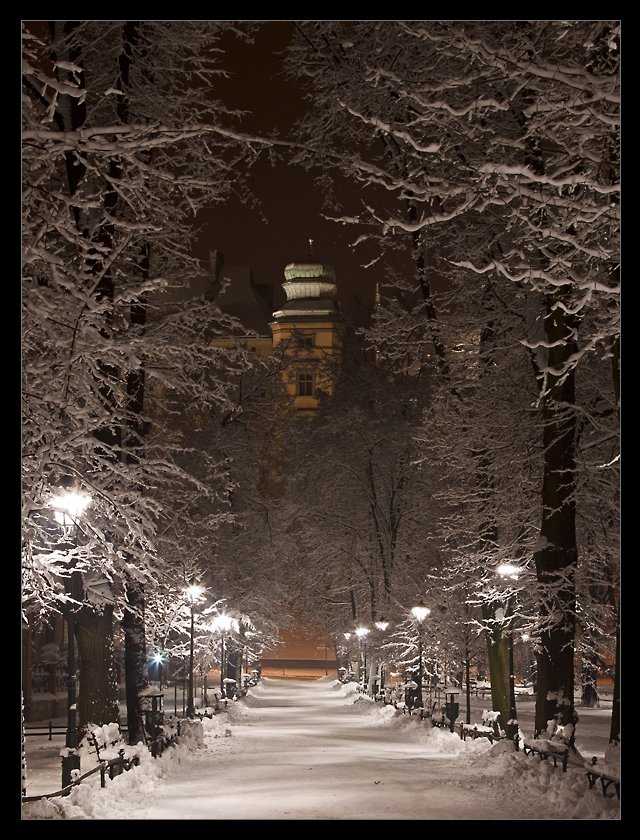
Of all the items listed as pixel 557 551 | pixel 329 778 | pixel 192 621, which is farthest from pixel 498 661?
pixel 192 621

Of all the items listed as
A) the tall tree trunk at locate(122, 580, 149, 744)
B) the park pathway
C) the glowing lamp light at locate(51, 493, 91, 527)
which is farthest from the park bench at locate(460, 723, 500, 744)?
the glowing lamp light at locate(51, 493, 91, 527)

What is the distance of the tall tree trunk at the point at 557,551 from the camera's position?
12773 millimetres

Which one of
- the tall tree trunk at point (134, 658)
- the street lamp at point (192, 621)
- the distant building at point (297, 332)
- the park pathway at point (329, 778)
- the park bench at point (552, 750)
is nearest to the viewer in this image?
the park pathway at point (329, 778)

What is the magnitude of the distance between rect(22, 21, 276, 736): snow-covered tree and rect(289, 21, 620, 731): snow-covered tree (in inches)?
60.1

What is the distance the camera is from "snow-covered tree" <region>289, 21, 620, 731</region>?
691 centimetres

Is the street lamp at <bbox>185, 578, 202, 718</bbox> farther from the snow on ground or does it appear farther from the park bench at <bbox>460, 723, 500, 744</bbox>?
the park bench at <bbox>460, 723, 500, 744</bbox>

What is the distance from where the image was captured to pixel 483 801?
34.5 ft

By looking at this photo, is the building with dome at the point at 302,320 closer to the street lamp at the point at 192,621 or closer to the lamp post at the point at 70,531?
the lamp post at the point at 70,531

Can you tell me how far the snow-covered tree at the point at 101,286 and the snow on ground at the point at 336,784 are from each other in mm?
2104

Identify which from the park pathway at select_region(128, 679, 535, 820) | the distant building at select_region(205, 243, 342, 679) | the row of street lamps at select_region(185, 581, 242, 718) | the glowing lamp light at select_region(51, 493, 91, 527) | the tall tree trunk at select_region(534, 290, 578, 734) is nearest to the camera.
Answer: the park pathway at select_region(128, 679, 535, 820)

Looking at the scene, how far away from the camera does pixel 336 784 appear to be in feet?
38.1

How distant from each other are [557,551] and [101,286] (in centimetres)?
749

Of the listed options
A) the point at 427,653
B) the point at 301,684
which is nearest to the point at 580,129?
the point at 427,653

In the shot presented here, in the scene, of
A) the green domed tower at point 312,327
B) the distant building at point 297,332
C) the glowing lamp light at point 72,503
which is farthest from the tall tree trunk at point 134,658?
the green domed tower at point 312,327
